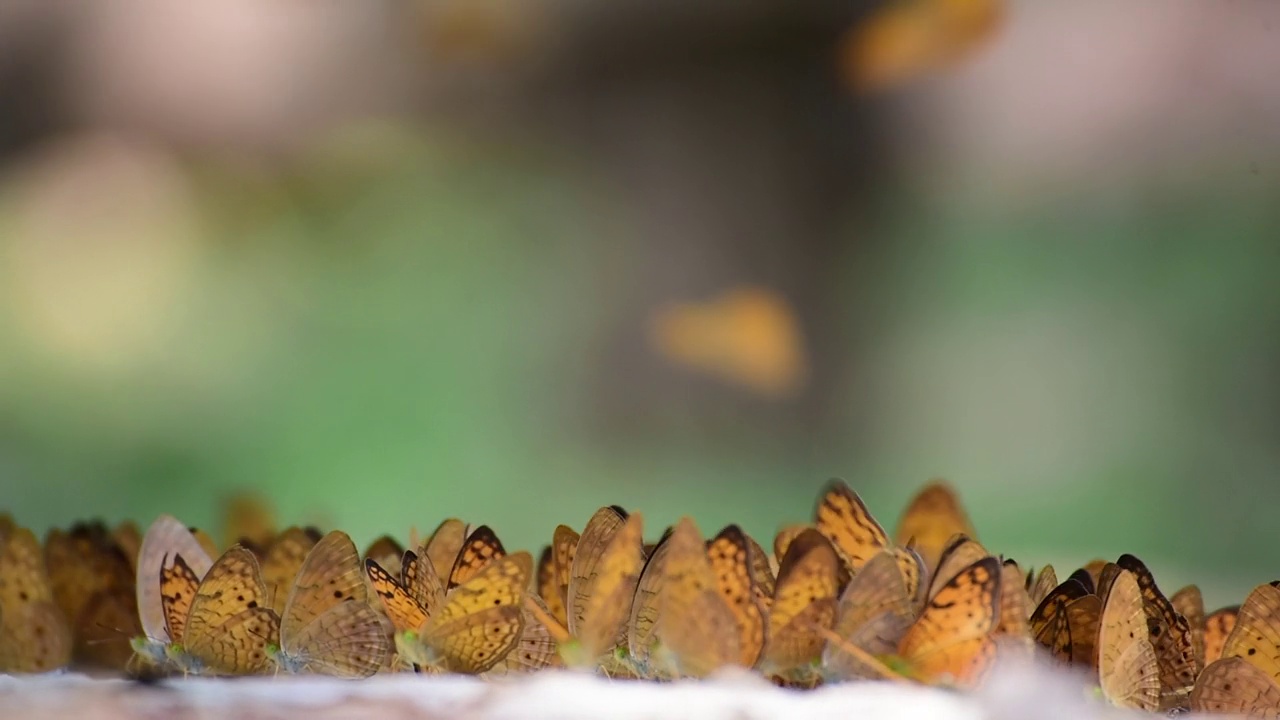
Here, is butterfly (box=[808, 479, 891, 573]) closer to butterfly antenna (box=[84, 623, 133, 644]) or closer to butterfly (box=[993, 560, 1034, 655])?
butterfly (box=[993, 560, 1034, 655])

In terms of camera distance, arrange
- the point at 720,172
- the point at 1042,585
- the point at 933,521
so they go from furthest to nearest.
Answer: the point at 720,172
the point at 933,521
the point at 1042,585

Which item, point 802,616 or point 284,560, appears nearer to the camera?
point 802,616

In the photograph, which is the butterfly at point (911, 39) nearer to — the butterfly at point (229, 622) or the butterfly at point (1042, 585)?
the butterfly at point (1042, 585)

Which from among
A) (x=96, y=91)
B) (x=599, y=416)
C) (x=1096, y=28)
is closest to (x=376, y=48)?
(x=96, y=91)

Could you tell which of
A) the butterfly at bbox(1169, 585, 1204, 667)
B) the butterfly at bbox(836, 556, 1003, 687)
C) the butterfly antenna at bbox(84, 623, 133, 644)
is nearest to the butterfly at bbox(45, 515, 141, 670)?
the butterfly antenna at bbox(84, 623, 133, 644)

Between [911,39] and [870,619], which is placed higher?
[911,39]

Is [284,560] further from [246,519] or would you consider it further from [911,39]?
[911,39]

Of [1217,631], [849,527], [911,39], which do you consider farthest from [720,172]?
[1217,631]

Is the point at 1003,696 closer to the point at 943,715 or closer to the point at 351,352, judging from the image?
the point at 943,715
